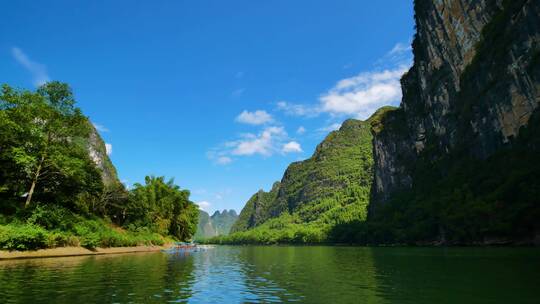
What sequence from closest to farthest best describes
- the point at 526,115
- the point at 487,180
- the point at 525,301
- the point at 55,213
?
the point at 525,301 < the point at 55,213 < the point at 526,115 < the point at 487,180

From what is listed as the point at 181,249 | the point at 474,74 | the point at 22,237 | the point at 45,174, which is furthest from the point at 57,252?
the point at 474,74

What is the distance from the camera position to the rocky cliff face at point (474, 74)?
105 m

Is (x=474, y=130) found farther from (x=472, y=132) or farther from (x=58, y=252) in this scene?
(x=58, y=252)

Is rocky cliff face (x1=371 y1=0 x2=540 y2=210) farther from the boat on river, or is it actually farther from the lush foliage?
the boat on river

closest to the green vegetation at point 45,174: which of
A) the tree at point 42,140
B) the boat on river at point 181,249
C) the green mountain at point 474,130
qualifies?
the tree at point 42,140

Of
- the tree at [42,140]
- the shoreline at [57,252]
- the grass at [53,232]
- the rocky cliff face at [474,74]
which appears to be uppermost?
the rocky cliff face at [474,74]

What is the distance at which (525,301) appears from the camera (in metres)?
18.0

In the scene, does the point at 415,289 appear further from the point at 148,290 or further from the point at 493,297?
the point at 148,290

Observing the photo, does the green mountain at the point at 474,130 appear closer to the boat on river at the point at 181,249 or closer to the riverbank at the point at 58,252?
the boat on river at the point at 181,249

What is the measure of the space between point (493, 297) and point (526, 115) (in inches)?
4093

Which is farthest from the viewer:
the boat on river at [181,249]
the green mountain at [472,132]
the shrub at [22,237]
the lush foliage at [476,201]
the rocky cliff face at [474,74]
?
the rocky cliff face at [474,74]

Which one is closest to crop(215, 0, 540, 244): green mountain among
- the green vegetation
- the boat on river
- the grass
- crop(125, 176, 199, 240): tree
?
the boat on river

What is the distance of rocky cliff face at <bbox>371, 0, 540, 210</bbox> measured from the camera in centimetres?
10500

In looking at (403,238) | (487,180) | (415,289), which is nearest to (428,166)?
(403,238)
